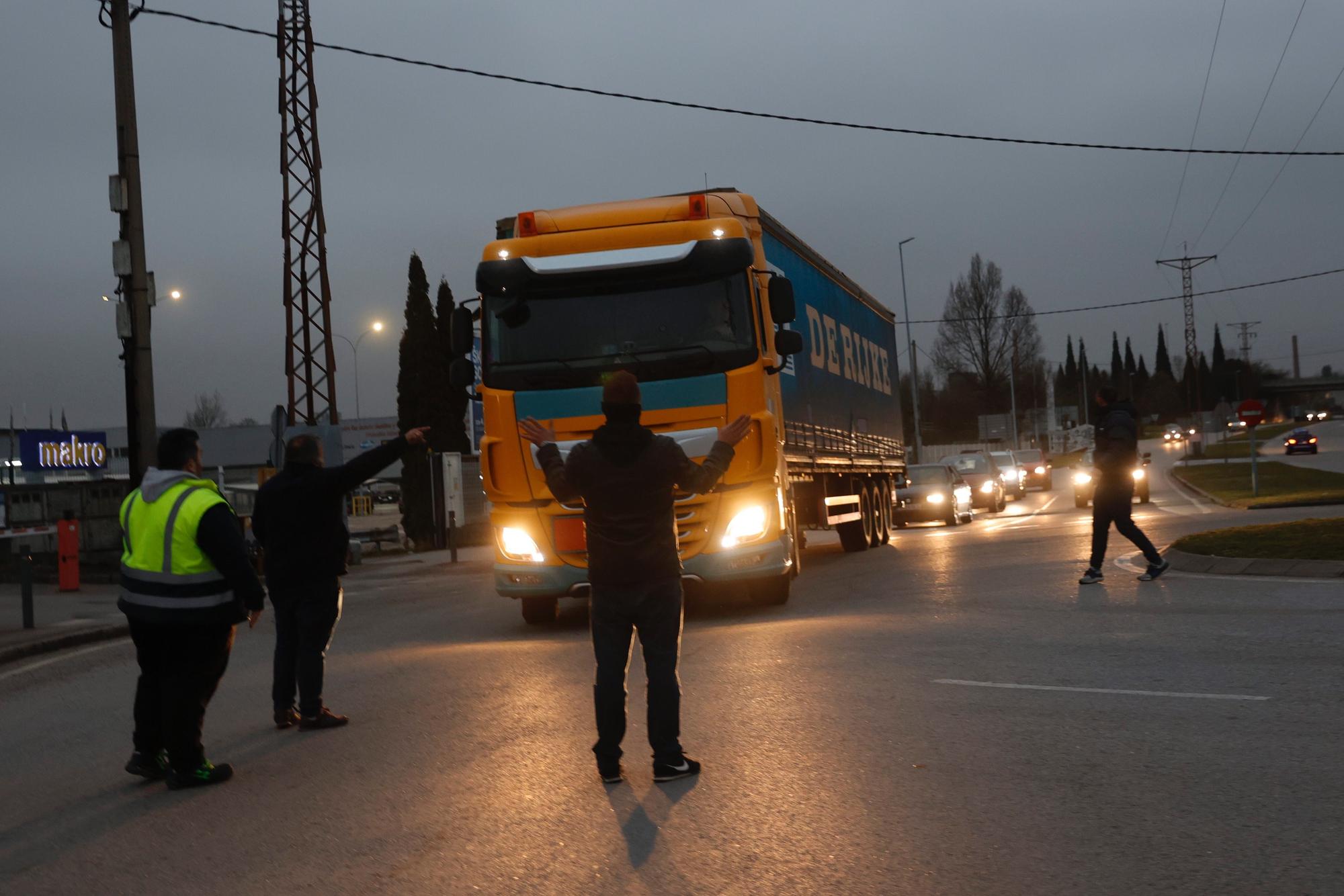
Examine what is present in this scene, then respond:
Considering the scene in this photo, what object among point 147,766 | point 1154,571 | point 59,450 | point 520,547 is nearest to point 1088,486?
point 1154,571

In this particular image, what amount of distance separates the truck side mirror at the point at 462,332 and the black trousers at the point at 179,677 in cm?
539

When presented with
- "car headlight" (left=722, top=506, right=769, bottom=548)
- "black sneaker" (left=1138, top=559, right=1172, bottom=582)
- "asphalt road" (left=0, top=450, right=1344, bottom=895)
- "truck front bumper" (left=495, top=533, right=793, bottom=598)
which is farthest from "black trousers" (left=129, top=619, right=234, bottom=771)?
"black sneaker" (left=1138, top=559, right=1172, bottom=582)

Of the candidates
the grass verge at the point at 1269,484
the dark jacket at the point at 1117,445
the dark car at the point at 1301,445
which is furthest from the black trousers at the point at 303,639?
the dark car at the point at 1301,445

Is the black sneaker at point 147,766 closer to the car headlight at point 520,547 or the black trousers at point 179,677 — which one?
the black trousers at point 179,677

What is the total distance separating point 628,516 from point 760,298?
6.46 m

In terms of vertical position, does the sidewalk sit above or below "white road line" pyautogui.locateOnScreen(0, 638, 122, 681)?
above

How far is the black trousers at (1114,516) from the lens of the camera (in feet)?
43.5

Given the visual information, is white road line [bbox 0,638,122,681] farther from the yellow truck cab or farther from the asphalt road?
the yellow truck cab

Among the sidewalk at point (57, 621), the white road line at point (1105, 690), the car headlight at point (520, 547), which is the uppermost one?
the car headlight at point (520, 547)

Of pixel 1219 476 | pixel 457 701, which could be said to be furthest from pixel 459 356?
pixel 1219 476

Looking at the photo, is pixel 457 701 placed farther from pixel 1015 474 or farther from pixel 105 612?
pixel 1015 474

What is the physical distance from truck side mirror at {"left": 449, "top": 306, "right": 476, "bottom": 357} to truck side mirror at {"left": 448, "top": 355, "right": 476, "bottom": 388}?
21mm

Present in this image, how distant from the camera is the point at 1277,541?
15.7m

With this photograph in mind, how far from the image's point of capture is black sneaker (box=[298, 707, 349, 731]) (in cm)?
781
